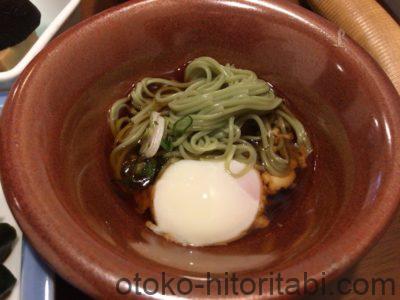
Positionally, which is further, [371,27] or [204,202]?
[371,27]

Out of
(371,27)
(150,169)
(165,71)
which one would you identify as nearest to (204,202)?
(150,169)

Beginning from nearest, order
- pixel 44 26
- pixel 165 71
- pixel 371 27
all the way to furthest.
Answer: pixel 165 71 < pixel 371 27 < pixel 44 26

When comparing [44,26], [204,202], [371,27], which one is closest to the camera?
[204,202]

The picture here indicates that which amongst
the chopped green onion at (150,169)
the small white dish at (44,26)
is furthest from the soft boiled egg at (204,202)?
the small white dish at (44,26)

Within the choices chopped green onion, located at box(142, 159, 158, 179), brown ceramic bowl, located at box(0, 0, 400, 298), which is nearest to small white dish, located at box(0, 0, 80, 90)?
brown ceramic bowl, located at box(0, 0, 400, 298)

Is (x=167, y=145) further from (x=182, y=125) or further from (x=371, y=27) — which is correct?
(x=371, y=27)

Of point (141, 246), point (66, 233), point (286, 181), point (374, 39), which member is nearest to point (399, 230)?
point (286, 181)

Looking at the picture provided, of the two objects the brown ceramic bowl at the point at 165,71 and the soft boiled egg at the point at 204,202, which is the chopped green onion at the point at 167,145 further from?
the brown ceramic bowl at the point at 165,71
